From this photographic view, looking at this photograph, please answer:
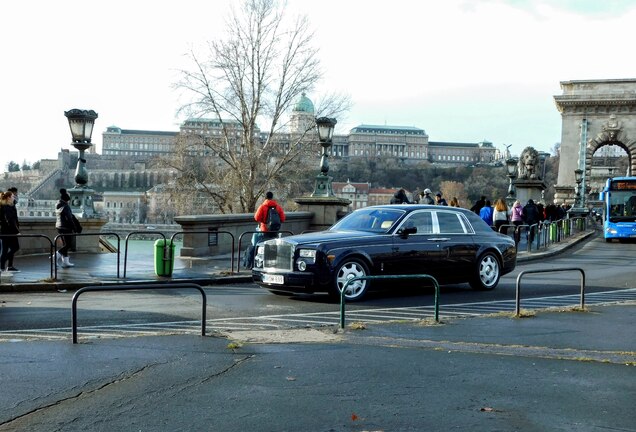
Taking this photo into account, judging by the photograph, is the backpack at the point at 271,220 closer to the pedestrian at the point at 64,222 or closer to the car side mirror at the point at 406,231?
the pedestrian at the point at 64,222

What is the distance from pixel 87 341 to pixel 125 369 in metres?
1.55

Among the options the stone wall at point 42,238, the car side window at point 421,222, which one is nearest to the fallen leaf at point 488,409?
the car side window at point 421,222

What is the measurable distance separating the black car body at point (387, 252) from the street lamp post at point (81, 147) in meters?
9.23

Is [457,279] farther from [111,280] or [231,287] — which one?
[111,280]

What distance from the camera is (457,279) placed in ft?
45.1

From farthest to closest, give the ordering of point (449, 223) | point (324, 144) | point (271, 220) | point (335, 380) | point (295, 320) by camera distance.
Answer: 1. point (324, 144)
2. point (271, 220)
3. point (449, 223)
4. point (295, 320)
5. point (335, 380)

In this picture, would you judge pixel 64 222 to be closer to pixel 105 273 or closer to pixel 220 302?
pixel 105 273

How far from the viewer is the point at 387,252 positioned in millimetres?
12625

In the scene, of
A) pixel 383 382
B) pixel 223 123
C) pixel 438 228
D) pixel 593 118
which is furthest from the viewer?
pixel 593 118

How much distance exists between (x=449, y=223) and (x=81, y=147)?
438 inches

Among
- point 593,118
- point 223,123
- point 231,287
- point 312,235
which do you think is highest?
point 593,118

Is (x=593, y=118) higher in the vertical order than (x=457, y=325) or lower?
higher

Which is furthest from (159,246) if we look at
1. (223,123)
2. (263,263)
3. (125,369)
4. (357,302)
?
(223,123)

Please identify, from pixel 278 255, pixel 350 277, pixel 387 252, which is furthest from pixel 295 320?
pixel 387 252
